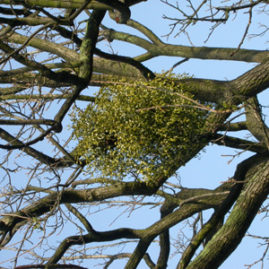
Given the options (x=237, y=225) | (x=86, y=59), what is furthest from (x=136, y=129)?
(x=237, y=225)

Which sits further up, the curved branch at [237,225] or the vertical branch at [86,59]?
the vertical branch at [86,59]

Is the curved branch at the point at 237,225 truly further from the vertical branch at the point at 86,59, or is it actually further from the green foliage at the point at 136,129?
the vertical branch at the point at 86,59

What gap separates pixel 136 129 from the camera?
407cm

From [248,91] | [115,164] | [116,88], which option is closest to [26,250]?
[115,164]

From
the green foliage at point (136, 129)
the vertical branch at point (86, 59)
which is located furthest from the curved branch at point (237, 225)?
the vertical branch at point (86, 59)

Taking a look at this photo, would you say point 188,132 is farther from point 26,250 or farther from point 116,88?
point 26,250

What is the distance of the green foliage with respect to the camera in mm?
4094

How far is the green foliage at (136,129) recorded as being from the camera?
409 centimetres

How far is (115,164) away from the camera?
4.22 m

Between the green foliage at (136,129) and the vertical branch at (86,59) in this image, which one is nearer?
the green foliage at (136,129)

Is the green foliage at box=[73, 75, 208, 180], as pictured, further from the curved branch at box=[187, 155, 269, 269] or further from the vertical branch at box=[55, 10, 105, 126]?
the curved branch at box=[187, 155, 269, 269]

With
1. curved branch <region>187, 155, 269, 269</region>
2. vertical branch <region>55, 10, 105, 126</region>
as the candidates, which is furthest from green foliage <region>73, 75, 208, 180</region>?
curved branch <region>187, 155, 269, 269</region>

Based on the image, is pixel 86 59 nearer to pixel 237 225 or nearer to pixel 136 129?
pixel 136 129

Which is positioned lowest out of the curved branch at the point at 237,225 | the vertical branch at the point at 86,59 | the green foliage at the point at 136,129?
the curved branch at the point at 237,225
